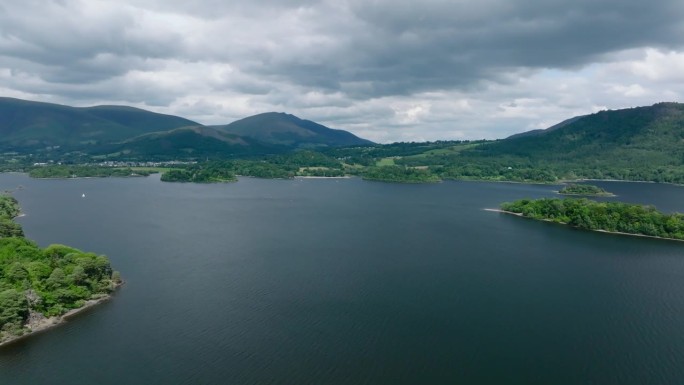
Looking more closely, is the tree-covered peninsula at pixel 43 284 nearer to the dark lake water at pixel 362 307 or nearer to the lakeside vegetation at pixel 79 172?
the dark lake water at pixel 362 307

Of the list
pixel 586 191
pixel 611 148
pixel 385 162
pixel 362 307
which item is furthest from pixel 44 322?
pixel 611 148

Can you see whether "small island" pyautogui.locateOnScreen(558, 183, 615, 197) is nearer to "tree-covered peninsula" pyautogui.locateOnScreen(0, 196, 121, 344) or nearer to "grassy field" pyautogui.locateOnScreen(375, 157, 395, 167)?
"grassy field" pyautogui.locateOnScreen(375, 157, 395, 167)

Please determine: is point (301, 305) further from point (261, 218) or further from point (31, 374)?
point (261, 218)

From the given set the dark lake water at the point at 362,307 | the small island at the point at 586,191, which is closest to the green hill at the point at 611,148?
the small island at the point at 586,191

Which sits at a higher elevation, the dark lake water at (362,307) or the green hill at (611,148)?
the green hill at (611,148)

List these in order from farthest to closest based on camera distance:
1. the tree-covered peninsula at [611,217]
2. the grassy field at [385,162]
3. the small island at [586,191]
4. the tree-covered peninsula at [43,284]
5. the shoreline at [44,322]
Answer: the grassy field at [385,162]
the small island at [586,191]
the tree-covered peninsula at [611,217]
the tree-covered peninsula at [43,284]
the shoreline at [44,322]

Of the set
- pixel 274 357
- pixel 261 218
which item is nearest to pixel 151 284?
pixel 274 357

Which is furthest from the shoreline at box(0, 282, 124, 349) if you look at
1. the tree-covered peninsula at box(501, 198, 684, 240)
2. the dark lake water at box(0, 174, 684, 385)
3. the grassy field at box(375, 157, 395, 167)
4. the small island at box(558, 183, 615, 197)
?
the grassy field at box(375, 157, 395, 167)
